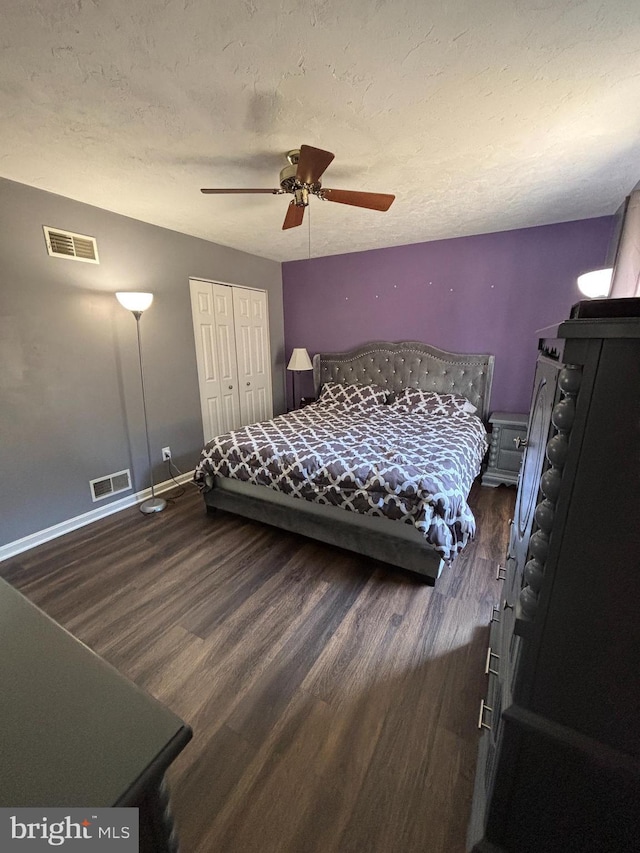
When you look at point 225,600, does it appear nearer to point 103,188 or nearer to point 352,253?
point 103,188

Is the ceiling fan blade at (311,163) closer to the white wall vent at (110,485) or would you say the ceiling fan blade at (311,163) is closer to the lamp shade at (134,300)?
the lamp shade at (134,300)

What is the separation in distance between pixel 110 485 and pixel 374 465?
2.26 metres

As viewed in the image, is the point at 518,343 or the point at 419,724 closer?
the point at 419,724

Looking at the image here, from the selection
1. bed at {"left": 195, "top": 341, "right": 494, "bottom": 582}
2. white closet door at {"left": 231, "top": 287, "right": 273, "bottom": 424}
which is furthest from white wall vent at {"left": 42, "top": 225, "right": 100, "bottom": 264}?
bed at {"left": 195, "top": 341, "right": 494, "bottom": 582}

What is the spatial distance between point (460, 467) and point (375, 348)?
86.8 inches

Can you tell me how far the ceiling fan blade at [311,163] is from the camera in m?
1.51

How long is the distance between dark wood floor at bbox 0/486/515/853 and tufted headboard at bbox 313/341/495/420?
5.34ft

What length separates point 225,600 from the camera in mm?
1908

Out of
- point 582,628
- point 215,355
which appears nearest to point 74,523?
point 215,355

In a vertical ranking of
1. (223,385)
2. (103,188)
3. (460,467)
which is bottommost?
(460,467)

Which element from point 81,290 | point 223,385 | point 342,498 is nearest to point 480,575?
Result: point 342,498

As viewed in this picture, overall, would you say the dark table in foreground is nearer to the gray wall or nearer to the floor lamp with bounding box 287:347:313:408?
the gray wall

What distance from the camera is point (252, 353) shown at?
167 inches

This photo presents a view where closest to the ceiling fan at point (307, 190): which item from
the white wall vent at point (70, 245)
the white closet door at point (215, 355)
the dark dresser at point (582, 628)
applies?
the white wall vent at point (70, 245)
